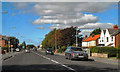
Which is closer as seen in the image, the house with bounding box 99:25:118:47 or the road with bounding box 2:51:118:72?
the road with bounding box 2:51:118:72

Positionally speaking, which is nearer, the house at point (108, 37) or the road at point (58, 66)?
the road at point (58, 66)

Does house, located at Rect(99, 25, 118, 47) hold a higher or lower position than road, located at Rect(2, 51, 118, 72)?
higher

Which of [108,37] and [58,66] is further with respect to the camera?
[108,37]

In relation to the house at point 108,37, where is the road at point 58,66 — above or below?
below

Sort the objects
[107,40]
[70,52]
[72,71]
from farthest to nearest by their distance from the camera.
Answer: [107,40] < [70,52] < [72,71]

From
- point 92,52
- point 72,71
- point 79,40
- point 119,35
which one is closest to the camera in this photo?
point 72,71

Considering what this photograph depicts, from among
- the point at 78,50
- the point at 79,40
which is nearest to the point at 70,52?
the point at 78,50

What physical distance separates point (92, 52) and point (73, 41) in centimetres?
3808

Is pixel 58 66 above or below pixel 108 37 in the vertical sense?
below

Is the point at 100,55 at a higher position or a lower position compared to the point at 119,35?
lower

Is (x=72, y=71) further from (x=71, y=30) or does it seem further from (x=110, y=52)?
(x=71, y=30)

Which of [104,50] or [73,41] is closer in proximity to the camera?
[104,50]

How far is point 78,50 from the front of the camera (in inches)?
1019

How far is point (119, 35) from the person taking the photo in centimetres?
4597
